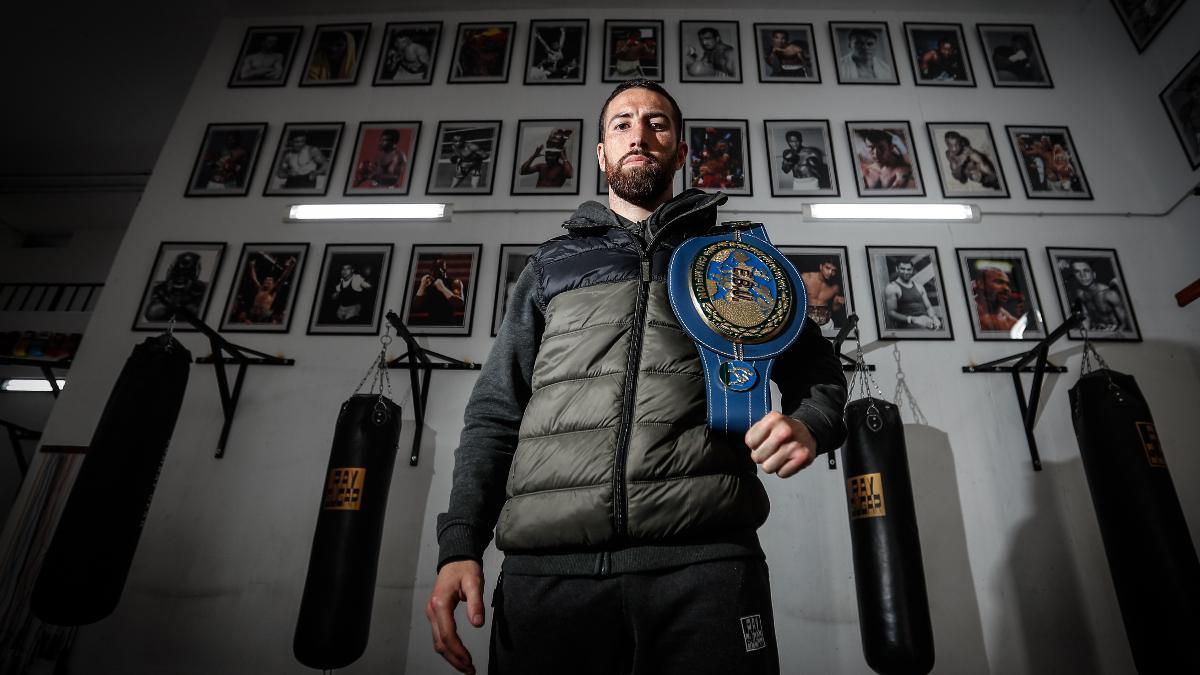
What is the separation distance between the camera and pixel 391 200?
14.3 feet

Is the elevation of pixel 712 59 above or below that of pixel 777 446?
above

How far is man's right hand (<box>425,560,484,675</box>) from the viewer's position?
1092 mm

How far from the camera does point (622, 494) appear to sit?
3.54 feet

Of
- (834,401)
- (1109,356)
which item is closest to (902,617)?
(834,401)

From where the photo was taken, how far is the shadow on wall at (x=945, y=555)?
3010 mm

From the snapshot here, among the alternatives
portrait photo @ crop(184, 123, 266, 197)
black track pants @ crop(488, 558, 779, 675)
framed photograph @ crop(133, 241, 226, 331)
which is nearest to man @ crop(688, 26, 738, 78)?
portrait photo @ crop(184, 123, 266, 197)

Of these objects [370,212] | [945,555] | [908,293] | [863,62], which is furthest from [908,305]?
[370,212]

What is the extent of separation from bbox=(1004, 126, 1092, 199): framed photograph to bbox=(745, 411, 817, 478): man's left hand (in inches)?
175

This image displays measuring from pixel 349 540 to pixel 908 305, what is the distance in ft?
12.0

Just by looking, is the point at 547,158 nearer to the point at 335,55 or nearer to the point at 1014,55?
the point at 335,55

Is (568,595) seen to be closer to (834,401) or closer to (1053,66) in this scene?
(834,401)

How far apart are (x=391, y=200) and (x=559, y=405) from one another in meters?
3.68

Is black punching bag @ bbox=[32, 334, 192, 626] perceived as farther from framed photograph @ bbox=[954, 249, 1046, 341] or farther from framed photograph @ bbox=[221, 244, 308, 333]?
framed photograph @ bbox=[954, 249, 1046, 341]

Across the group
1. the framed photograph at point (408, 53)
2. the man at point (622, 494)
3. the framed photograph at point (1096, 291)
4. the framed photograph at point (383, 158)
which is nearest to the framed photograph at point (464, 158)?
the framed photograph at point (383, 158)
